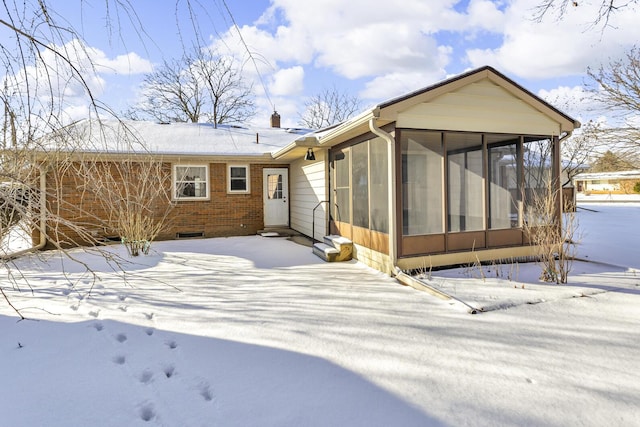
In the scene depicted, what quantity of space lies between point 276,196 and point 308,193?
6.74 feet

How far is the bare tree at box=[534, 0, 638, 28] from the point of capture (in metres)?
4.37

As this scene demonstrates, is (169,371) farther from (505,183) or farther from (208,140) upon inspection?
(208,140)

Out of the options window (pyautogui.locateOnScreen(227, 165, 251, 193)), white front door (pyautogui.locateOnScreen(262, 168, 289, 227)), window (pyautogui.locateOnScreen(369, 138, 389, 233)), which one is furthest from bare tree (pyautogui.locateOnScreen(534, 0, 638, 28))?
window (pyautogui.locateOnScreen(227, 165, 251, 193))

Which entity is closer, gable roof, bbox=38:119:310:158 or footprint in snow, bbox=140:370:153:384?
footprint in snow, bbox=140:370:153:384

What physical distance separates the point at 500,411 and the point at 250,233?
9693mm

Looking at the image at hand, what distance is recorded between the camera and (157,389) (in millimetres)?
2545

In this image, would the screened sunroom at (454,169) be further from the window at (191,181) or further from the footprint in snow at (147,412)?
the window at (191,181)

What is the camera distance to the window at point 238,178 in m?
11.2

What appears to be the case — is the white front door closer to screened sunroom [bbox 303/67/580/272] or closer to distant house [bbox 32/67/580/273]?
distant house [bbox 32/67/580/273]

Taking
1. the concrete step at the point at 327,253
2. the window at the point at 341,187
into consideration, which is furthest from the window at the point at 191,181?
the concrete step at the point at 327,253

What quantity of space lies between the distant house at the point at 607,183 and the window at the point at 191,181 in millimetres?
28842

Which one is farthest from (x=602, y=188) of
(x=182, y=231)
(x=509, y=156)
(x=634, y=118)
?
(x=182, y=231)

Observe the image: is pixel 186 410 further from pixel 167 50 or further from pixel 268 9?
pixel 268 9

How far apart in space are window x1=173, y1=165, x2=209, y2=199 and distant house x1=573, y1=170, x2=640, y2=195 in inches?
1136
